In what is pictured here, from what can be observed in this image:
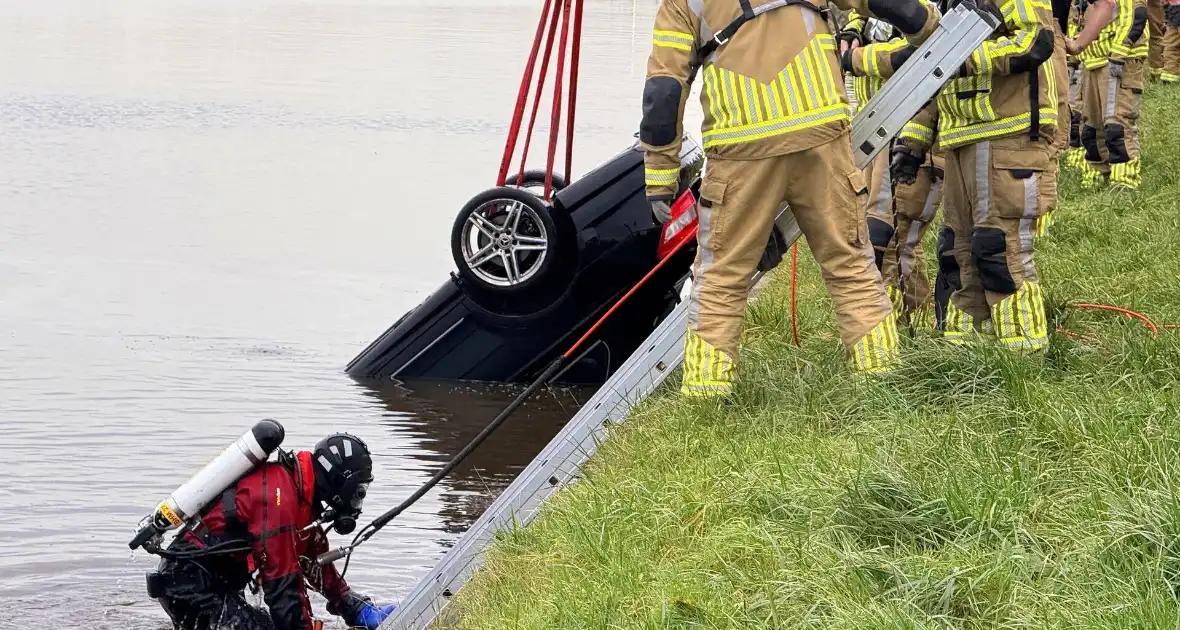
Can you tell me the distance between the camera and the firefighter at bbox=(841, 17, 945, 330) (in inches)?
262

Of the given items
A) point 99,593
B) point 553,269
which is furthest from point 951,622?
point 553,269

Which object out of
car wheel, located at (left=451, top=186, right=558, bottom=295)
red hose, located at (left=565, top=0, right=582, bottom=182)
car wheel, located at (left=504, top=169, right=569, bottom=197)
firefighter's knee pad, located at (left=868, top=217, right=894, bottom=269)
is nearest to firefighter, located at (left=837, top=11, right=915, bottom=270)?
firefighter's knee pad, located at (left=868, top=217, right=894, bottom=269)

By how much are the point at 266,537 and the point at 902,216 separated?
309 cm

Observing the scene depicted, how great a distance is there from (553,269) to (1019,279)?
350 cm

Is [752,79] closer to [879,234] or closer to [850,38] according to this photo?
[879,234]

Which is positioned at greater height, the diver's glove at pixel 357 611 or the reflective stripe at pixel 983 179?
the reflective stripe at pixel 983 179

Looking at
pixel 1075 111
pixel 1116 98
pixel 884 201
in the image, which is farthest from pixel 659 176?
pixel 1075 111

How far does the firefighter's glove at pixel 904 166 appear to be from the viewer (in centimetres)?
654

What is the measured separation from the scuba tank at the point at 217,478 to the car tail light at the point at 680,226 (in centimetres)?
304

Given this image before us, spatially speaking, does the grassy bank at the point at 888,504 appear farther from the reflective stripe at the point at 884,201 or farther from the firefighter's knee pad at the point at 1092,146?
the firefighter's knee pad at the point at 1092,146

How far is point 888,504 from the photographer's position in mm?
4277

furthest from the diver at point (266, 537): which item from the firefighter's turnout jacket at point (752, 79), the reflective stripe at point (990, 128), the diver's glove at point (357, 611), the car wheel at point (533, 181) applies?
the car wheel at point (533, 181)

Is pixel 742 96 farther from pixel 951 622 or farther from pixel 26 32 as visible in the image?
pixel 26 32

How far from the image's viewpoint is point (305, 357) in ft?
37.6
